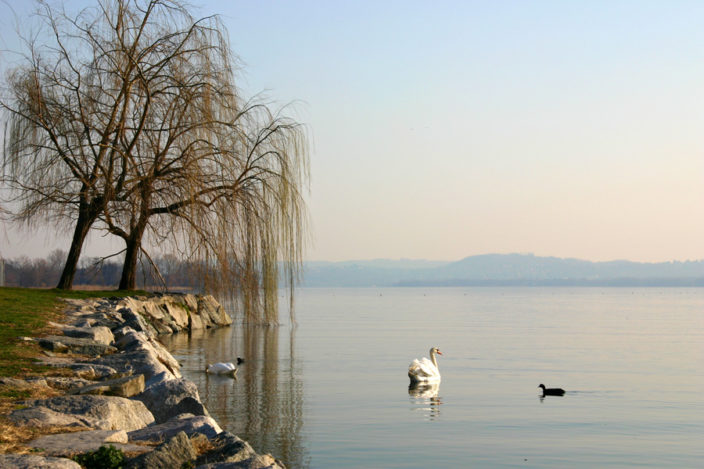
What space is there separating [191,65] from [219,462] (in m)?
18.2

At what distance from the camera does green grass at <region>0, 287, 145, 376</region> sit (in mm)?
10055

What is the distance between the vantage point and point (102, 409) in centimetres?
747

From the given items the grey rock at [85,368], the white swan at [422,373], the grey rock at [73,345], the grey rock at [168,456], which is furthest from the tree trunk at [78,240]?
the grey rock at [168,456]

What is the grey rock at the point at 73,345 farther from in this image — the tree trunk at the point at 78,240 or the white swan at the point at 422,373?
the tree trunk at the point at 78,240

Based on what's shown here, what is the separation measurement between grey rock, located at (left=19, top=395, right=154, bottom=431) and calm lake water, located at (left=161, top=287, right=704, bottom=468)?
2747 mm

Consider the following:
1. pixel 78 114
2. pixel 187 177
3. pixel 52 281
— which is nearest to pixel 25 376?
pixel 187 177

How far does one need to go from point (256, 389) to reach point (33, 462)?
424 inches

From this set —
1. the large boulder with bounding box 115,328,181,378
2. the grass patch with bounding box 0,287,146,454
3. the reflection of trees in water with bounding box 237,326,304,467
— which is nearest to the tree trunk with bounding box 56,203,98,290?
the grass patch with bounding box 0,287,146,454

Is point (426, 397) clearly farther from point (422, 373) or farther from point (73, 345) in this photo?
point (73, 345)

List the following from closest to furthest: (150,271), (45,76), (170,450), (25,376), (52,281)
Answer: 1. (170,450)
2. (25,376)
3. (45,76)
4. (150,271)
5. (52,281)

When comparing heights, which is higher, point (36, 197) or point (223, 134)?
point (223, 134)

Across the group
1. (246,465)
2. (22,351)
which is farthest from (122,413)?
(22,351)

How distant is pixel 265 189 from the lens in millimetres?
23266

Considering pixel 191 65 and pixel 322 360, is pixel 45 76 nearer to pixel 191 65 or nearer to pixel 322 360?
pixel 191 65
